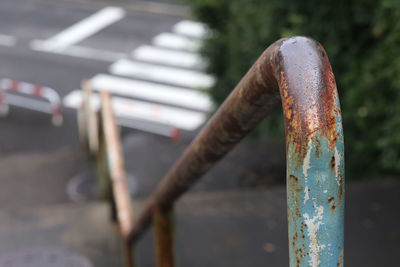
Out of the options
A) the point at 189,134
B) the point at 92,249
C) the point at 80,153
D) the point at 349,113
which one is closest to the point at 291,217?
the point at 92,249

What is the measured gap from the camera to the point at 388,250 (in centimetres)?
367

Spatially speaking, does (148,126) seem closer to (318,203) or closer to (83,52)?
(83,52)

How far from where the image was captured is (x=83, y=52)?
13500 mm

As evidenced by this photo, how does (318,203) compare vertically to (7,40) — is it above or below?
above

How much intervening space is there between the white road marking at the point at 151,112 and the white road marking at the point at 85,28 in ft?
7.81

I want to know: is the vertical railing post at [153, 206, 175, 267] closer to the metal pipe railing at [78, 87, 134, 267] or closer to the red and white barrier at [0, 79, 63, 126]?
the metal pipe railing at [78, 87, 134, 267]

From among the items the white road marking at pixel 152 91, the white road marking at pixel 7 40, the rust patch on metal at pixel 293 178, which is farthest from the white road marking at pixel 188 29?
the rust patch on metal at pixel 293 178

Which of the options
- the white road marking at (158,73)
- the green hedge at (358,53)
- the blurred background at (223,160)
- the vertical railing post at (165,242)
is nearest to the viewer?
the vertical railing post at (165,242)

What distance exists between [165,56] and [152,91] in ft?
5.10

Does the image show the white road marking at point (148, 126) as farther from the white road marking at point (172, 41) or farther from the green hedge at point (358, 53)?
the green hedge at point (358, 53)

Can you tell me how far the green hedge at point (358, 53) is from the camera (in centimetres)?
399

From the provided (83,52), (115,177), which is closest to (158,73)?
(83,52)

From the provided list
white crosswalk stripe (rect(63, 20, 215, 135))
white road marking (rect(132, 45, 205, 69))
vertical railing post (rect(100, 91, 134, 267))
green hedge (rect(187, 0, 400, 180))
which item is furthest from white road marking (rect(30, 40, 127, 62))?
vertical railing post (rect(100, 91, 134, 267))

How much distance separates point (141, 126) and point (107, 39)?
13.1 feet
